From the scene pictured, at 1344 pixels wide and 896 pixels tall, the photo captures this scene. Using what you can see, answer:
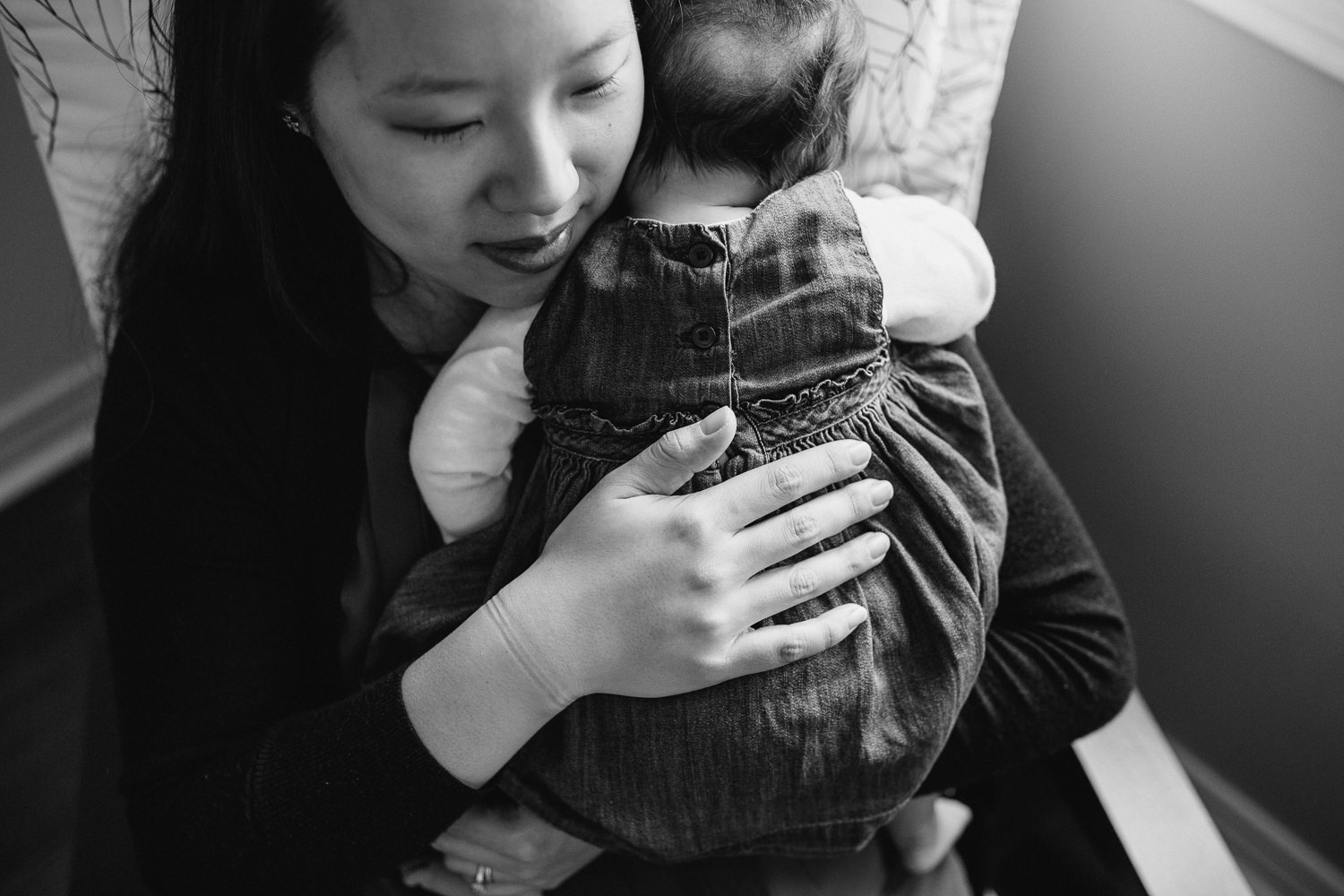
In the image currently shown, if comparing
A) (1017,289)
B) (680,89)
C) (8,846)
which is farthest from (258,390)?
(8,846)

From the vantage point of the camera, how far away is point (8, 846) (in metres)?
1.47

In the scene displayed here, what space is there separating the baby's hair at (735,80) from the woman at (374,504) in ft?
0.20

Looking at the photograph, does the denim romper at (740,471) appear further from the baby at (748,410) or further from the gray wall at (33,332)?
the gray wall at (33,332)

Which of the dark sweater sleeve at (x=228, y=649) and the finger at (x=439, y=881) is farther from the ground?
the dark sweater sleeve at (x=228, y=649)

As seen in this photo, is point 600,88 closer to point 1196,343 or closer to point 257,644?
point 257,644

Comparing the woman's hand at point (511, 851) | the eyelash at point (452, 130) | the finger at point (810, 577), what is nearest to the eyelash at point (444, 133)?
the eyelash at point (452, 130)

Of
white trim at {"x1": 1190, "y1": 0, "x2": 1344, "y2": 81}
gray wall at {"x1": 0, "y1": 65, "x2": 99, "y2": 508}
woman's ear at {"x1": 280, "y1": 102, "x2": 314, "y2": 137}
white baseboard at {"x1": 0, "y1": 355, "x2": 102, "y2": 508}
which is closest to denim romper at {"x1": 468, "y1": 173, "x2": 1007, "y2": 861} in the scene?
woman's ear at {"x1": 280, "y1": 102, "x2": 314, "y2": 137}

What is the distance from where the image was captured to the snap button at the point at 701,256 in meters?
0.74

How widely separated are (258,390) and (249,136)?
190 mm

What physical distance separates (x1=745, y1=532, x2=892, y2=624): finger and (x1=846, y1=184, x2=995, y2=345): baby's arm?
0.56ft

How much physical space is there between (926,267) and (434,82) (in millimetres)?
375

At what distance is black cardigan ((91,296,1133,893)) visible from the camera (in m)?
0.78

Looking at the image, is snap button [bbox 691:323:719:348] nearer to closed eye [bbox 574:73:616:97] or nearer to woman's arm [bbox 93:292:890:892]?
woman's arm [bbox 93:292:890:892]

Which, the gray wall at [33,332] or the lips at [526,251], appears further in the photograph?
the gray wall at [33,332]
